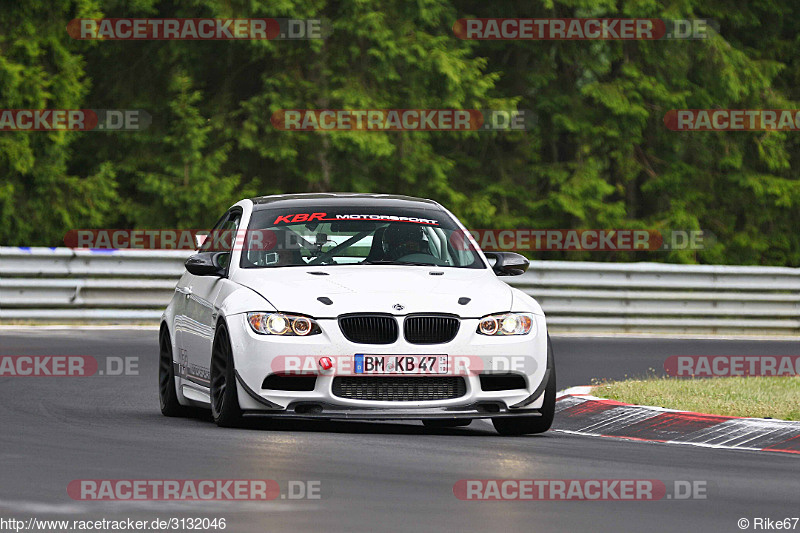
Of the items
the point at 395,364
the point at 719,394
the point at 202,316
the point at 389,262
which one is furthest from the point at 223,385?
the point at 719,394

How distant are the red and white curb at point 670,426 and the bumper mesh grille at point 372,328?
2027mm

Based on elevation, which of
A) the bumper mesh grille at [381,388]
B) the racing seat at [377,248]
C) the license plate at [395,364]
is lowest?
the bumper mesh grille at [381,388]

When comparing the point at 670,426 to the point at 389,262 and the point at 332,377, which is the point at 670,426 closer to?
the point at 389,262

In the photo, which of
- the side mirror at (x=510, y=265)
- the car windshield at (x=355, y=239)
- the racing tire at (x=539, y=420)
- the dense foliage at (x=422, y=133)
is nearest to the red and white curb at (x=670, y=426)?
the racing tire at (x=539, y=420)

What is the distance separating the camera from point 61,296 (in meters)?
21.8

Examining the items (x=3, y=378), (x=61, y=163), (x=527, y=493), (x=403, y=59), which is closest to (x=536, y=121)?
(x=403, y=59)

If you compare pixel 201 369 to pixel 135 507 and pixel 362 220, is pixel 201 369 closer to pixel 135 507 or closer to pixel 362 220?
pixel 362 220

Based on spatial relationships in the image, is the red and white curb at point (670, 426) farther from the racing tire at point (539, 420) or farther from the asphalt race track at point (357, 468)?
the racing tire at point (539, 420)

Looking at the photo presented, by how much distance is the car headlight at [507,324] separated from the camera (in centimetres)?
1107

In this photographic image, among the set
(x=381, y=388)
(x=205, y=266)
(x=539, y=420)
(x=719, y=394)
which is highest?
(x=205, y=266)

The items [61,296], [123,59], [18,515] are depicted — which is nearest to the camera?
[18,515]

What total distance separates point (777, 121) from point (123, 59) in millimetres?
12069

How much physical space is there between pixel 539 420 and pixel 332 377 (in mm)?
1527

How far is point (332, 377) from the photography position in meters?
10.8
